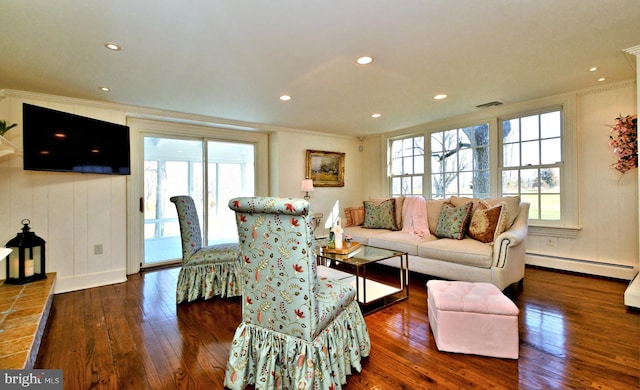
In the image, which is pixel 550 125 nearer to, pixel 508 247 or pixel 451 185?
pixel 451 185

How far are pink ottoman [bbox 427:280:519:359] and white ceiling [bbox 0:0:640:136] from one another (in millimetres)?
1918

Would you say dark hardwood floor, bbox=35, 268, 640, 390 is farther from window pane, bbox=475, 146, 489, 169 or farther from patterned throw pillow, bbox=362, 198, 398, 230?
window pane, bbox=475, 146, 489, 169

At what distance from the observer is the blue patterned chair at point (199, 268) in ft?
9.57

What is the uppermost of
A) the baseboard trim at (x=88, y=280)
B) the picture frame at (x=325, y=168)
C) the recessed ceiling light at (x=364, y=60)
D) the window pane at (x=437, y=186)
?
the recessed ceiling light at (x=364, y=60)

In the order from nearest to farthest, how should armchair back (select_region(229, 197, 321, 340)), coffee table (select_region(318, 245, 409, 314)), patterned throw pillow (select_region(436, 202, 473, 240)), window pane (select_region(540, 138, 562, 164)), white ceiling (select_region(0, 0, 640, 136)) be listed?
armchair back (select_region(229, 197, 321, 340)) → white ceiling (select_region(0, 0, 640, 136)) → coffee table (select_region(318, 245, 409, 314)) → patterned throw pillow (select_region(436, 202, 473, 240)) → window pane (select_region(540, 138, 562, 164))

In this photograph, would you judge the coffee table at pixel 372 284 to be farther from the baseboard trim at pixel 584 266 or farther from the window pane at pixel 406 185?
the window pane at pixel 406 185

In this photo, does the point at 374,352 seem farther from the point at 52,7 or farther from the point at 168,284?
the point at 52,7

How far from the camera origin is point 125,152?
362 centimetres

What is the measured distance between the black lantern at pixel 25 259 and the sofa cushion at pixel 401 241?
12.5 feet

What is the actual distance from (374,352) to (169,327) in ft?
5.52

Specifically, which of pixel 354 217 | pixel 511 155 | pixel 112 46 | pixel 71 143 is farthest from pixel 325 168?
pixel 112 46

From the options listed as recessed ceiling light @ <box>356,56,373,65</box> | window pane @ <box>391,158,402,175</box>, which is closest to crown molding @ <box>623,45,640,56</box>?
recessed ceiling light @ <box>356,56,373,65</box>

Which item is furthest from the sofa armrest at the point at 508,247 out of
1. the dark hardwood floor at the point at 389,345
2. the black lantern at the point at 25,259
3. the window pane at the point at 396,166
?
the black lantern at the point at 25,259

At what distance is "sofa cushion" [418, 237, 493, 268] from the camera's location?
9.61 ft
